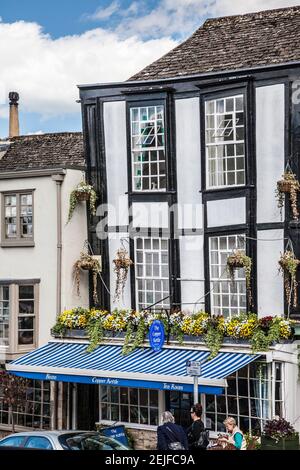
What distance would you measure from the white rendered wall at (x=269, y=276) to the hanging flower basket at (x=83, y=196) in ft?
16.8

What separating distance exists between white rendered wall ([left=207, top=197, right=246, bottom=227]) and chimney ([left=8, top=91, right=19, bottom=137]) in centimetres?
1106

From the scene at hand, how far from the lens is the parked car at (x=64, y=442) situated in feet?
54.6

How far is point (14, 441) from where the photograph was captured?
17.8 m

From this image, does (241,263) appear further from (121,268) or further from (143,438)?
(143,438)

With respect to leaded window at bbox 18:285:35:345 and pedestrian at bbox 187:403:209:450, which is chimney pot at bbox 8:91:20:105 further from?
pedestrian at bbox 187:403:209:450

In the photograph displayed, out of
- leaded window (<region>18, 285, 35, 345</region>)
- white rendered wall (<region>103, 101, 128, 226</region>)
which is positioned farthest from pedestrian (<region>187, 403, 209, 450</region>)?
leaded window (<region>18, 285, 35, 345</region>)

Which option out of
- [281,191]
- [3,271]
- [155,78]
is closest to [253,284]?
[281,191]

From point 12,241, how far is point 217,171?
6992mm

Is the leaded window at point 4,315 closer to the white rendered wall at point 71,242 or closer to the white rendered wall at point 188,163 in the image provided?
the white rendered wall at point 71,242

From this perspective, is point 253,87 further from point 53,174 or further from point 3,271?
point 3,271

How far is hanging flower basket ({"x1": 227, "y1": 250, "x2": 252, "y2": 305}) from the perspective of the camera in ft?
80.7

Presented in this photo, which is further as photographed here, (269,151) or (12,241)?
(12,241)

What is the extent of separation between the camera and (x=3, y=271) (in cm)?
2923
